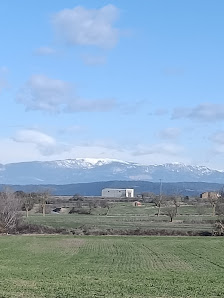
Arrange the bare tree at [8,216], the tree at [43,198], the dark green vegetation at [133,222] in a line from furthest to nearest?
1. the tree at [43,198]
2. the dark green vegetation at [133,222]
3. the bare tree at [8,216]

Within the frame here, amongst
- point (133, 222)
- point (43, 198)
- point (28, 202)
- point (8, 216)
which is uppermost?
point (43, 198)

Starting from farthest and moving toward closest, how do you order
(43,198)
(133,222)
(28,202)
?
(43,198), (28,202), (133,222)

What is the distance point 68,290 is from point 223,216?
69973mm

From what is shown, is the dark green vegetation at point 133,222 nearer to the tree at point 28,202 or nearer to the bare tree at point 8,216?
the bare tree at point 8,216

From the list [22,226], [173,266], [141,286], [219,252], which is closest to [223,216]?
Answer: [22,226]

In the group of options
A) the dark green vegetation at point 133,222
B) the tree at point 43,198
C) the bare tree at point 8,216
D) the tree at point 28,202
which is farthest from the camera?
the tree at point 43,198

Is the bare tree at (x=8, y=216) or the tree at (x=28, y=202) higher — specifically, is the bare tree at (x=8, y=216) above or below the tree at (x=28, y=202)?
below

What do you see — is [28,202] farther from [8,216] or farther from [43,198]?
[8,216]

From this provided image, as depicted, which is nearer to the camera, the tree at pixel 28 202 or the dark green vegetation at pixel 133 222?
the dark green vegetation at pixel 133 222

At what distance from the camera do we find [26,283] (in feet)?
75.0

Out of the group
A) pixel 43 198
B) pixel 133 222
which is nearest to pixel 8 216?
pixel 133 222

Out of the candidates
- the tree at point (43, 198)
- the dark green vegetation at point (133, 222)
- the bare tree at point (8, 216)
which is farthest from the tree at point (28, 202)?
the bare tree at point (8, 216)

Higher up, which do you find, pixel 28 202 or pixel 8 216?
pixel 28 202

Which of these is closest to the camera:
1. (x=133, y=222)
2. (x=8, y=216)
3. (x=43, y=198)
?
(x=8, y=216)
